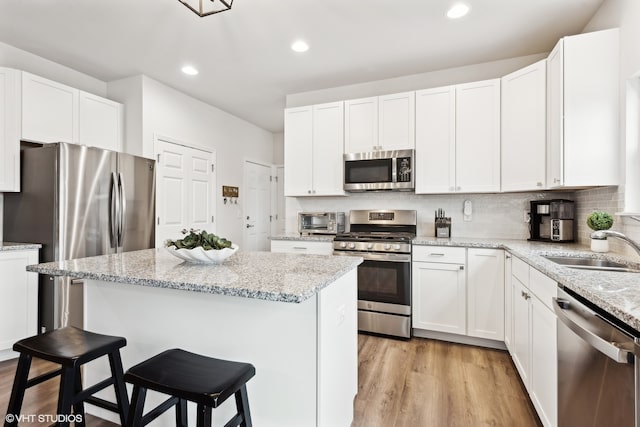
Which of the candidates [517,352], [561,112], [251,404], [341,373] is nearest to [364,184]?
[561,112]

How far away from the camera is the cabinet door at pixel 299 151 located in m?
3.76

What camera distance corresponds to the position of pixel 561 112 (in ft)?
7.62

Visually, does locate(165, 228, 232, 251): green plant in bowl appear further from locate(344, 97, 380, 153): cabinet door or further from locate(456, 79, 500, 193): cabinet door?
locate(456, 79, 500, 193): cabinet door

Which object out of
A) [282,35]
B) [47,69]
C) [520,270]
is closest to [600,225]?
[520,270]

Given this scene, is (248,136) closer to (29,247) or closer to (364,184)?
(364,184)

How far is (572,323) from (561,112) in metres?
1.78

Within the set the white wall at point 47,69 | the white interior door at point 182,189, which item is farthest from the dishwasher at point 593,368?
the white wall at point 47,69

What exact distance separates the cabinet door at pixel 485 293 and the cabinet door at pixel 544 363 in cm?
86

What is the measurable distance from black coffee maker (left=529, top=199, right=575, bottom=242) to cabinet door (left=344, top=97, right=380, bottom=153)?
1.61 metres

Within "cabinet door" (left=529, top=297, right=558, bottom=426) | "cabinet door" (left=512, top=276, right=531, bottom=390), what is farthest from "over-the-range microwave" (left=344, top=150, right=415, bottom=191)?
"cabinet door" (left=529, top=297, right=558, bottom=426)

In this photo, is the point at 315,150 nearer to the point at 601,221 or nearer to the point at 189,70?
the point at 189,70

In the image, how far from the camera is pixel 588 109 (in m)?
2.24

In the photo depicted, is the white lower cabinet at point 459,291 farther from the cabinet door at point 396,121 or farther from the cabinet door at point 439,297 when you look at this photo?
the cabinet door at point 396,121

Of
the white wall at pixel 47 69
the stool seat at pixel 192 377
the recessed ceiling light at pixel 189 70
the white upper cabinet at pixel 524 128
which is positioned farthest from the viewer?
the recessed ceiling light at pixel 189 70
